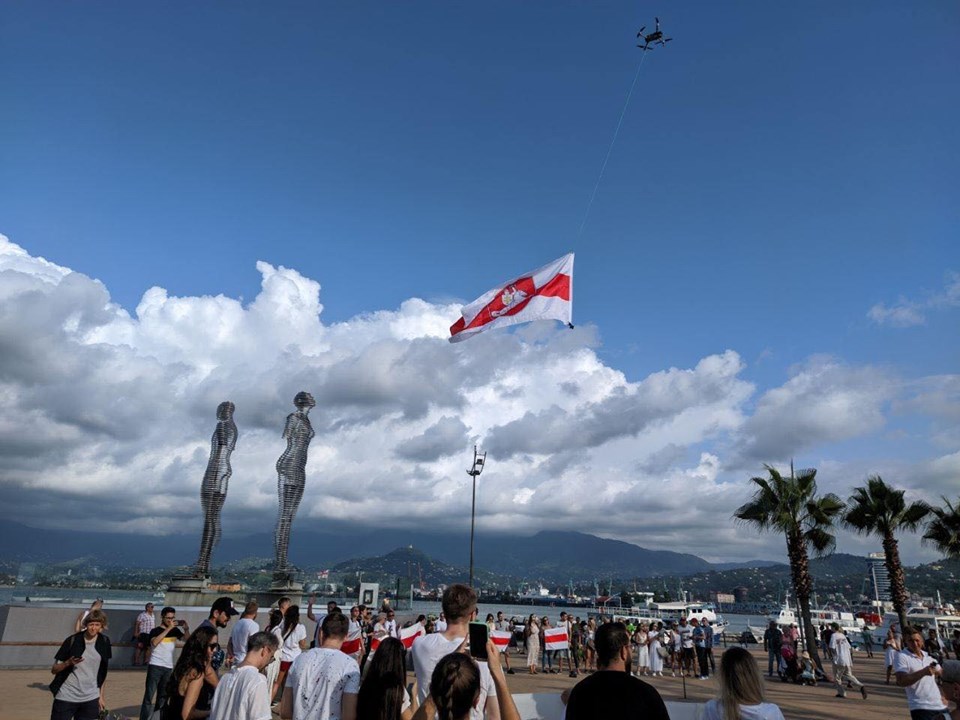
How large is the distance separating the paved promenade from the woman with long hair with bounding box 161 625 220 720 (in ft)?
23.9

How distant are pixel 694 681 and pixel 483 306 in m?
14.2

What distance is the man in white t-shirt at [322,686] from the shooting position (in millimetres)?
4465

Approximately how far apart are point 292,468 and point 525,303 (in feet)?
85.3

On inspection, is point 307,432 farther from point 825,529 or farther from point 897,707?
point 897,707

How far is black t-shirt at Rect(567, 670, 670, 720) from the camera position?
3.30 metres

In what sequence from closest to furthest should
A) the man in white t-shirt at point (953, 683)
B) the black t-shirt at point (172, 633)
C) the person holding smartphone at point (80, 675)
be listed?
the man in white t-shirt at point (953, 683) < the person holding smartphone at point (80, 675) < the black t-shirt at point (172, 633)

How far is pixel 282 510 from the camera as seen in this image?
35906 millimetres

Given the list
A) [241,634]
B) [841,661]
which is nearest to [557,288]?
[241,634]

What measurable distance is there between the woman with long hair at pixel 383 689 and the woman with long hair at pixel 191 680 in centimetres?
173

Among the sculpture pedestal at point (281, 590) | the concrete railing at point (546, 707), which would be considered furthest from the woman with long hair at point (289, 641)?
the sculpture pedestal at point (281, 590)

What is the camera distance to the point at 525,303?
1390 centimetres

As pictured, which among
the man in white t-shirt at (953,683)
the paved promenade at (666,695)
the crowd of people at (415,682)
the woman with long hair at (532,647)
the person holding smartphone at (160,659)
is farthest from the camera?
the woman with long hair at (532,647)

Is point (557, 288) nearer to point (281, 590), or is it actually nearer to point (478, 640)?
point (478, 640)

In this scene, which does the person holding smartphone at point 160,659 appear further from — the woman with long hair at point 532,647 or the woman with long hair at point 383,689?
the woman with long hair at point 532,647
